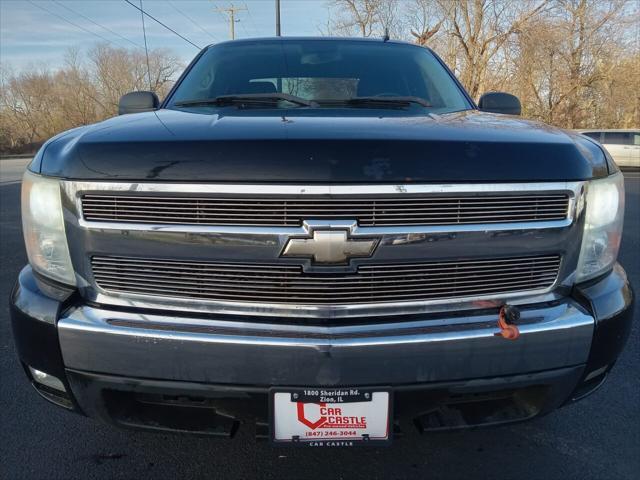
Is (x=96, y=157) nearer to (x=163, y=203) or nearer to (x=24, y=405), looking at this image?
(x=163, y=203)

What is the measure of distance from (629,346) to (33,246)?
3510mm

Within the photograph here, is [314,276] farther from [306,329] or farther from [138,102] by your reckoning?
[138,102]

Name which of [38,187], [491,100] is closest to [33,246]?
[38,187]

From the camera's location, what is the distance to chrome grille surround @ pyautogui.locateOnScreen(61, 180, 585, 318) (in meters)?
1.63

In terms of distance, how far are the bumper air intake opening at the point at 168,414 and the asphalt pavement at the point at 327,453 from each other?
298 mm

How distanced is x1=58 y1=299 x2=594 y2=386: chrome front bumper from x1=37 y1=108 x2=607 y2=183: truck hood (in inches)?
18.2

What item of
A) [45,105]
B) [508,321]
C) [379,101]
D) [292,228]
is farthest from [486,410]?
[45,105]

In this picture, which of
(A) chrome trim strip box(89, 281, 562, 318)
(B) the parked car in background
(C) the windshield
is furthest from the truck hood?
(B) the parked car in background

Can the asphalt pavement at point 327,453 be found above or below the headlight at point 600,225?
below

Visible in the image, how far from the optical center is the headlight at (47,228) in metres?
1.76

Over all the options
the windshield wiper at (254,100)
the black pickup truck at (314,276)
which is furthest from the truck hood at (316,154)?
the windshield wiper at (254,100)

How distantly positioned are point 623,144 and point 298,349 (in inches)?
792

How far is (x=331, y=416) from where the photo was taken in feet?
5.62

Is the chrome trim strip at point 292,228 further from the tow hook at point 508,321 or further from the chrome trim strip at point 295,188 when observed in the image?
the tow hook at point 508,321
